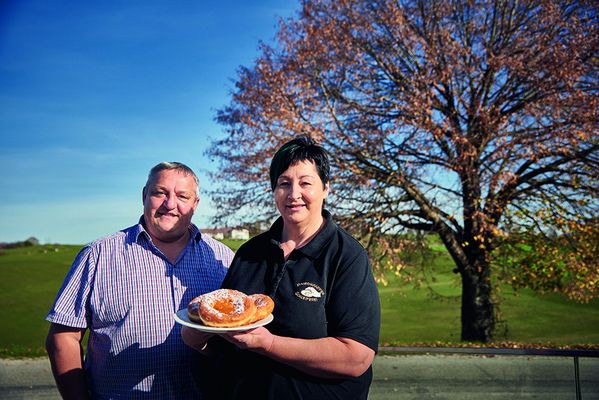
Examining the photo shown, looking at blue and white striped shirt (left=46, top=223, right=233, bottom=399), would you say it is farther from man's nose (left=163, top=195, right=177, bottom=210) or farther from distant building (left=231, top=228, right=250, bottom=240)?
distant building (left=231, top=228, right=250, bottom=240)

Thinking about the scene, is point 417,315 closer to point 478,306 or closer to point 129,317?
point 478,306

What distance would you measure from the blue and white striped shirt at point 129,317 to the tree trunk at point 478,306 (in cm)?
1095

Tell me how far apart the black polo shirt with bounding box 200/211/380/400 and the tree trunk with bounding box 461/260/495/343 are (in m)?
11.1

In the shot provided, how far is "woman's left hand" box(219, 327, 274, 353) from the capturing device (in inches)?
88.4

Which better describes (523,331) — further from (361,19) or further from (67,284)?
(67,284)

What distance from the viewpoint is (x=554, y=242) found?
11.9 meters

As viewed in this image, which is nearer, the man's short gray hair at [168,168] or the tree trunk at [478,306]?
the man's short gray hair at [168,168]

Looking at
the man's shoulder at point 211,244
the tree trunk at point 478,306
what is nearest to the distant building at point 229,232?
the tree trunk at point 478,306

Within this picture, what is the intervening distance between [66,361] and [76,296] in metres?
0.42

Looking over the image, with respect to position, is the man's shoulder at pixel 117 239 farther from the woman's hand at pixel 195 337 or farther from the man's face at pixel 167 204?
the woman's hand at pixel 195 337

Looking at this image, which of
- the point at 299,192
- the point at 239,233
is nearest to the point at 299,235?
the point at 299,192

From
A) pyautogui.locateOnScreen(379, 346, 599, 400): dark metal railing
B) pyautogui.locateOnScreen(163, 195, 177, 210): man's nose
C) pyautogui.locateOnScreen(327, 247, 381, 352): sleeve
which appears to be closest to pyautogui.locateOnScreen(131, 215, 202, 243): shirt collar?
pyautogui.locateOnScreen(163, 195, 177, 210): man's nose

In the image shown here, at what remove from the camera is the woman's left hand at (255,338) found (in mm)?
2244

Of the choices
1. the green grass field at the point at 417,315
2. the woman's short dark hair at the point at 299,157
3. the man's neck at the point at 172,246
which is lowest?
the green grass field at the point at 417,315
